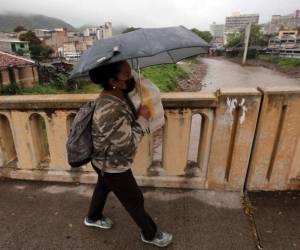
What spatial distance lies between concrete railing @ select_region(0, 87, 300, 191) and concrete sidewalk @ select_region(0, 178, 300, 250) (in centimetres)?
16

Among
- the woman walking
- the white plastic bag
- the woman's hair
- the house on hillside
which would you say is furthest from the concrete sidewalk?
the house on hillside

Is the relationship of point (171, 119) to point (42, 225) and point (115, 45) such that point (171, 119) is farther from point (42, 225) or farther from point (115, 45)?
point (42, 225)

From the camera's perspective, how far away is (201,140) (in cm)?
261

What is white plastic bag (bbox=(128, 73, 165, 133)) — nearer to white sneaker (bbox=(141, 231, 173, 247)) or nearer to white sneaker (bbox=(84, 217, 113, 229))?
white sneaker (bbox=(141, 231, 173, 247))

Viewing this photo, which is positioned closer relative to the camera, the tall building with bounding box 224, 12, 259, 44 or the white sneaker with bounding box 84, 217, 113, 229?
the white sneaker with bounding box 84, 217, 113, 229

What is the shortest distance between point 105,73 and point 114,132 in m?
0.38

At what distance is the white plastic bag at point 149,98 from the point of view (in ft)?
5.50

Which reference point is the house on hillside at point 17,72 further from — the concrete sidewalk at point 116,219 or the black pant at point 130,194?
the black pant at point 130,194

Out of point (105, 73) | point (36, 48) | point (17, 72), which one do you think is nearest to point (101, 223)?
point (105, 73)

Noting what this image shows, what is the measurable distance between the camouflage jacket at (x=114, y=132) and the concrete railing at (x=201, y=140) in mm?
774

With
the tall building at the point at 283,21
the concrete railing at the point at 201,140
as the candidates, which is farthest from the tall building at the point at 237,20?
the concrete railing at the point at 201,140

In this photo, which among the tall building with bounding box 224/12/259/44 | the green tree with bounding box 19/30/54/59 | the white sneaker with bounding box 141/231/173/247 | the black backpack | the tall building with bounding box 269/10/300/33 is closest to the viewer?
the black backpack

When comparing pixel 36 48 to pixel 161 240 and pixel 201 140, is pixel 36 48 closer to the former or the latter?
pixel 201 140

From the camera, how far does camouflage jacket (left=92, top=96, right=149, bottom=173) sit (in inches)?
60.3
